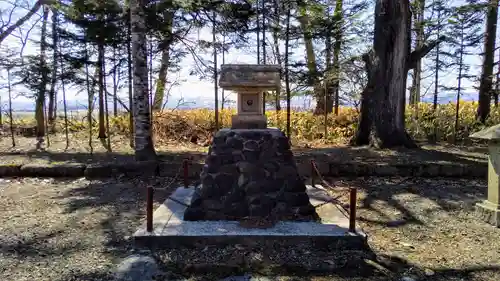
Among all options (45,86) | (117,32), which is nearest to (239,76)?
(117,32)

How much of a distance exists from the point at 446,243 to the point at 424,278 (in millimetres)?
1117

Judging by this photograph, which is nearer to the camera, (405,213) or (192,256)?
(192,256)

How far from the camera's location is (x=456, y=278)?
336cm

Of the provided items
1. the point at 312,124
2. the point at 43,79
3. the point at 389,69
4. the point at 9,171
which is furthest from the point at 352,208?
the point at 43,79

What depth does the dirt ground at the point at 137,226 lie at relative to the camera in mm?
3524

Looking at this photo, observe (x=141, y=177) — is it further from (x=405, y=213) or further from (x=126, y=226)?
(x=405, y=213)

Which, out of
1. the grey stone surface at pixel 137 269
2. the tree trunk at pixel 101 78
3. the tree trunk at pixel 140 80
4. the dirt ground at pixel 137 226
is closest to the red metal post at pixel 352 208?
the dirt ground at pixel 137 226

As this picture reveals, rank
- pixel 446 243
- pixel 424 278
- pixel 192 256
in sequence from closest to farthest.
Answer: pixel 424 278, pixel 192 256, pixel 446 243

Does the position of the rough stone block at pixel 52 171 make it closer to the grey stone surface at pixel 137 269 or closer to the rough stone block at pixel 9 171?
the rough stone block at pixel 9 171

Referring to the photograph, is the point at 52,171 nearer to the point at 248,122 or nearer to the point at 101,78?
the point at 101,78

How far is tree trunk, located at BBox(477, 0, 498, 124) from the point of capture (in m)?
11.1

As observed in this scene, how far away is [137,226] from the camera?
4730 mm

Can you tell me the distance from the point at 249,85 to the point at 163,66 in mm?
6178

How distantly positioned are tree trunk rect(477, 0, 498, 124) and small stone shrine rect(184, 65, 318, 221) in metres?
9.14
